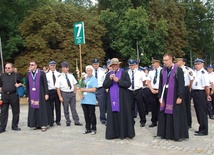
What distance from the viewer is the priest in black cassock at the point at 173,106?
22.8 feet

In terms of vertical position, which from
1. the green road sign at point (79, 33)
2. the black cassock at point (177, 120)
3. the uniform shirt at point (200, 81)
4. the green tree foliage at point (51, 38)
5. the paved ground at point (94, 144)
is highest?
the green tree foliage at point (51, 38)

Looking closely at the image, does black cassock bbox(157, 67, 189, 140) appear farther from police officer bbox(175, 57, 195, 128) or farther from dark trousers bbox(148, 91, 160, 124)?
dark trousers bbox(148, 91, 160, 124)

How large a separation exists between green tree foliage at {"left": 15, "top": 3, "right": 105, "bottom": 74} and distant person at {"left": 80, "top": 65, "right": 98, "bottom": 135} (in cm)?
1910

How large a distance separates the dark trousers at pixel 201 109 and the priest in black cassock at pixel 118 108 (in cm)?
174

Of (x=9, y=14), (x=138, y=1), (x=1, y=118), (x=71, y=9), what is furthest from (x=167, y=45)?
(x=1, y=118)

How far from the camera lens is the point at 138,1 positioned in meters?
34.7

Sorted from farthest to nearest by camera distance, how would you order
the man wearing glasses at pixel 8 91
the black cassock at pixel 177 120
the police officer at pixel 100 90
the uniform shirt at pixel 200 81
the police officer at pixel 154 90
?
the police officer at pixel 100 90, the police officer at pixel 154 90, the man wearing glasses at pixel 8 91, the uniform shirt at pixel 200 81, the black cassock at pixel 177 120

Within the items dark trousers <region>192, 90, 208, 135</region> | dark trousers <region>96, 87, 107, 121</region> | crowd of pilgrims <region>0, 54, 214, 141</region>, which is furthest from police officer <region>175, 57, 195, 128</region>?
dark trousers <region>96, 87, 107, 121</region>

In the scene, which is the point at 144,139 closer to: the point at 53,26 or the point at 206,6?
the point at 53,26

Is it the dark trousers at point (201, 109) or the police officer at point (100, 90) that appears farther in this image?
the police officer at point (100, 90)

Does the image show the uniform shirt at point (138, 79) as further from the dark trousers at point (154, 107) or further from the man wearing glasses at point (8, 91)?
the man wearing glasses at point (8, 91)

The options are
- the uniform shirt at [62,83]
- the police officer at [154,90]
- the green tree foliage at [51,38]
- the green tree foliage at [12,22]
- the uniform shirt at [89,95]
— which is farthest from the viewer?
the green tree foliage at [12,22]

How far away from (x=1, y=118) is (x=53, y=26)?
19.3 m

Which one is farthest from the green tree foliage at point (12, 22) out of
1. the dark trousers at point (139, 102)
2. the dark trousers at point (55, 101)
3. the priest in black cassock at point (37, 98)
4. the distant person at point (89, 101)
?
the distant person at point (89, 101)
